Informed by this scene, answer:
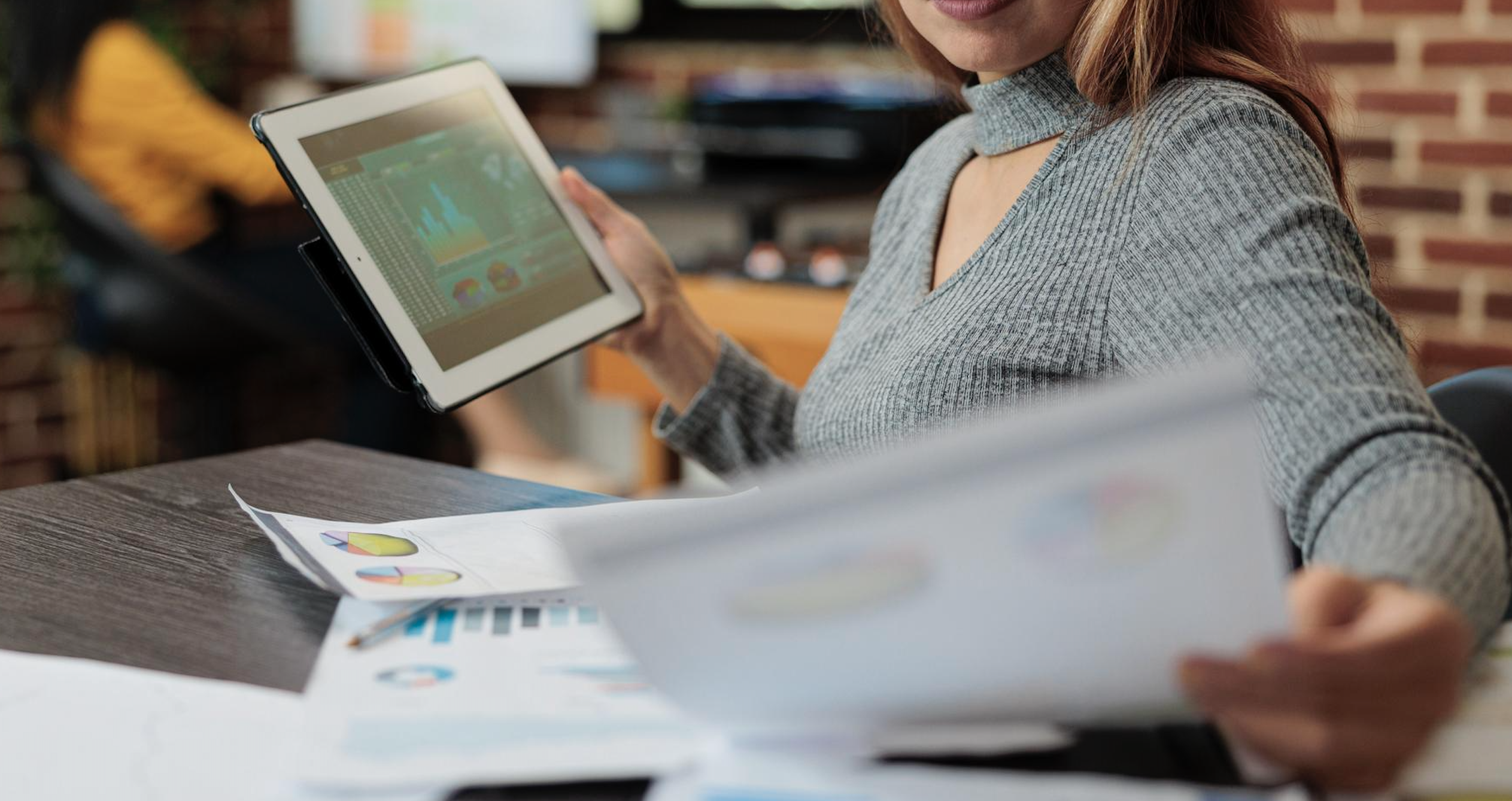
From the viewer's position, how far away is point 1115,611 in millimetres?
440

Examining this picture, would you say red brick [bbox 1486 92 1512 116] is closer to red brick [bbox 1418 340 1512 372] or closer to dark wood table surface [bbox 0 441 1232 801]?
red brick [bbox 1418 340 1512 372]

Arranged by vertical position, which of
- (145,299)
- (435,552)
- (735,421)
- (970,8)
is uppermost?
(970,8)

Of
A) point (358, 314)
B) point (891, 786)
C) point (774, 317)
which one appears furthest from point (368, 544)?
point (774, 317)

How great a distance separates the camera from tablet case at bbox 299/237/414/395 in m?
0.83

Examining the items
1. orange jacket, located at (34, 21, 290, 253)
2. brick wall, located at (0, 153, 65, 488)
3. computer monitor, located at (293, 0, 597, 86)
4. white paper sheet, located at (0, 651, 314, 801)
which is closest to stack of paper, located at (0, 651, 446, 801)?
white paper sheet, located at (0, 651, 314, 801)

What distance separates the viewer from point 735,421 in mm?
1127

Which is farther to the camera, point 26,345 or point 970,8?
point 26,345

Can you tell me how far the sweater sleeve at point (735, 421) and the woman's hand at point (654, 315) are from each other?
0.04 feet

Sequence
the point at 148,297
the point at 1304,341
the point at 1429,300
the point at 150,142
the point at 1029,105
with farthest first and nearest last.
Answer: the point at 150,142
the point at 148,297
the point at 1429,300
the point at 1029,105
the point at 1304,341

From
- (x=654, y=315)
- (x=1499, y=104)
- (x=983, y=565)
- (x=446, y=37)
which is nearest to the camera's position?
(x=983, y=565)

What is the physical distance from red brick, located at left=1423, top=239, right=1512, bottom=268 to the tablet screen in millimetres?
1299

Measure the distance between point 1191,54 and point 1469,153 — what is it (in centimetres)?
113

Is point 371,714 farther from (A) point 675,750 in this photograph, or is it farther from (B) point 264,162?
(B) point 264,162

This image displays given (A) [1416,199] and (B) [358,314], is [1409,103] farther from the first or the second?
(B) [358,314]
